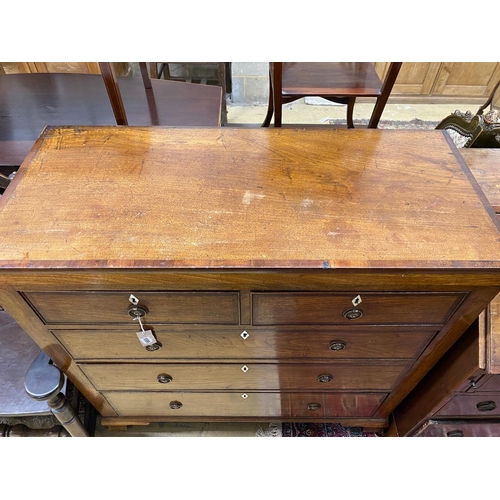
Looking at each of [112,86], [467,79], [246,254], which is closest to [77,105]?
[112,86]

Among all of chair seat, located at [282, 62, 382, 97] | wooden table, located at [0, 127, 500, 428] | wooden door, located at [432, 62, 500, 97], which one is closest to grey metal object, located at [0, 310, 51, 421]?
wooden table, located at [0, 127, 500, 428]

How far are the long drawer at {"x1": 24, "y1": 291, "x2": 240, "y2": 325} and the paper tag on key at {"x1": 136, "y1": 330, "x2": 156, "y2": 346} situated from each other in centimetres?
4

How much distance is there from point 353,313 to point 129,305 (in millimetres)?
531

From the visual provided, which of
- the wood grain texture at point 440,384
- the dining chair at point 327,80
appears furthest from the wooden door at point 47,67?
the wood grain texture at point 440,384

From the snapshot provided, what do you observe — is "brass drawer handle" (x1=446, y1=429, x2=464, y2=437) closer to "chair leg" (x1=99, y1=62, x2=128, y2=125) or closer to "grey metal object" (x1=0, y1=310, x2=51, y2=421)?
"grey metal object" (x1=0, y1=310, x2=51, y2=421)

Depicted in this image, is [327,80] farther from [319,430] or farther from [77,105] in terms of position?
[319,430]

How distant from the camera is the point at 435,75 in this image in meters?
2.75

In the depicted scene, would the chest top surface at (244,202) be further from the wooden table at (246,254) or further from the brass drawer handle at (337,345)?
the brass drawer handle at (337,345)

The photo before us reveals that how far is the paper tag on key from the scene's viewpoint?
89 centimetres

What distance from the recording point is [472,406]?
3.56ft

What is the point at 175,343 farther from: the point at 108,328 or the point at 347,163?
the point at 347,163

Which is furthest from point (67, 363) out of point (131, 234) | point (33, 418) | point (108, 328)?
point (131, 234)

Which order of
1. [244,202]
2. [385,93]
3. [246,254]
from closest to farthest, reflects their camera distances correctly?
[246,254] < [244,202] < [385,93]

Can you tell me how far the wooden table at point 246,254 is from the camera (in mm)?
743
